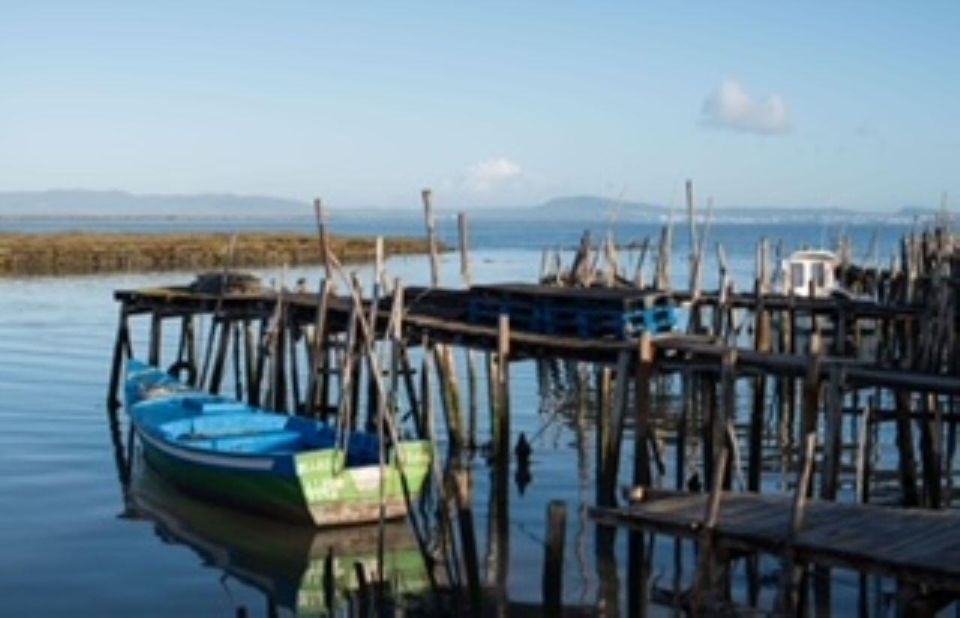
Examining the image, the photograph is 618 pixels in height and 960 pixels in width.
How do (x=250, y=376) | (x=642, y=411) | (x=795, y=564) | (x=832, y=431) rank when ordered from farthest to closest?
(x=250, y=376), (x=642, y=411), (x=832, y=431), (x=795, y=564)

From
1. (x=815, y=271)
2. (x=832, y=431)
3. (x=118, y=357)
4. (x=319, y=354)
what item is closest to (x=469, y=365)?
(x=319, y=354)

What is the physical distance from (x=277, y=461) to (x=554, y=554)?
7228 millimetres

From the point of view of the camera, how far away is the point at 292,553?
2059cm

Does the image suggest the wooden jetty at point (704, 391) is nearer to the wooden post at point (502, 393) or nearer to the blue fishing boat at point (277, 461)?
the wooden post at point (502, 393)

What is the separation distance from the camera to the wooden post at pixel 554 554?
14.8 metres

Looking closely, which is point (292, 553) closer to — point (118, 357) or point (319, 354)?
point (319, 354)

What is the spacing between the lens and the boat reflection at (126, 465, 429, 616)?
18734 millimetres

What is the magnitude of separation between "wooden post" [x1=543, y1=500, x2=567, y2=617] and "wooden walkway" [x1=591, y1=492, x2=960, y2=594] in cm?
76

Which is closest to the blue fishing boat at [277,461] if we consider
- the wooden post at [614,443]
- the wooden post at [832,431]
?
the wooden post at [614,443]

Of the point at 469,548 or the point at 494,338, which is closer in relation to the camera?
the point at 469,548

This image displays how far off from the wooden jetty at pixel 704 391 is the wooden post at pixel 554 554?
3 cm

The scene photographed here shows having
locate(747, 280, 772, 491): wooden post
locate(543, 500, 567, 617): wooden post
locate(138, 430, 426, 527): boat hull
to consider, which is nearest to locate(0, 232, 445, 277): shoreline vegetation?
locate(747, 280, 772, 491): wooden post

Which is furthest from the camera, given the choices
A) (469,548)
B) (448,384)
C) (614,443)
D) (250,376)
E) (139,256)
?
(139,256)

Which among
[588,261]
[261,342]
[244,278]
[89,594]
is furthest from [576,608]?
[588,261]
